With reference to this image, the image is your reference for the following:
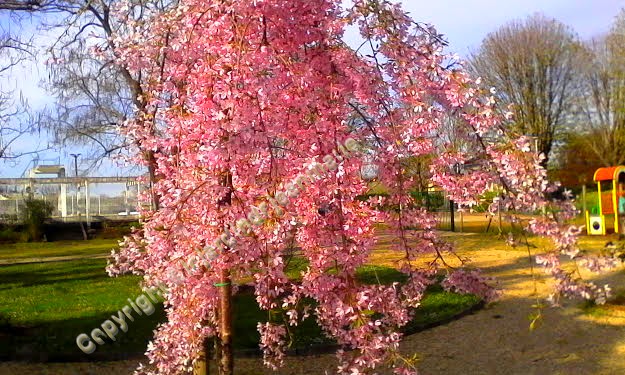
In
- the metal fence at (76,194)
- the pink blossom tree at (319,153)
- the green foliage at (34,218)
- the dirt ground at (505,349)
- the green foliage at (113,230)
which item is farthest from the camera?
the metal fence at (76,194)

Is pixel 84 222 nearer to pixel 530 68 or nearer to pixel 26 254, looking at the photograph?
pixel 26 254

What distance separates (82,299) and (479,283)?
908 cm

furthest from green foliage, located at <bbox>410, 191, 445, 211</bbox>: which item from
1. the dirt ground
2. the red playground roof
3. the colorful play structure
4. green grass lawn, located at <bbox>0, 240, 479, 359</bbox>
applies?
the red playground roof

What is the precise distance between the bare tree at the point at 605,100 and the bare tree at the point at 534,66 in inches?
35.7

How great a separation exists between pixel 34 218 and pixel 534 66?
25.0m

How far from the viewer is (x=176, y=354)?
147 inches

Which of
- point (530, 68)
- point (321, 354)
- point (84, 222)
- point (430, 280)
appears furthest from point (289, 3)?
point (530, 68)

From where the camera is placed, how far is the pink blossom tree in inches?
113

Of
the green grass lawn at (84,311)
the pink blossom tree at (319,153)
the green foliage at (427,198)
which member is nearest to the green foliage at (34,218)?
the green grass lawn at (84,311)

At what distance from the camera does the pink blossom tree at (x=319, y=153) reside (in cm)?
288

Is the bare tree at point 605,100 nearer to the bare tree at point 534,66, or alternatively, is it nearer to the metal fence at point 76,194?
the bare tree at point 534,66

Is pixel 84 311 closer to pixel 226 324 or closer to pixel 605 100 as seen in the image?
pixel 226 324

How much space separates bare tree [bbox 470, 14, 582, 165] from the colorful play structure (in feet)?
39.7

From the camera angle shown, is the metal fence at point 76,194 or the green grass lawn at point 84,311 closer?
the green grass lawn at point 84,311
